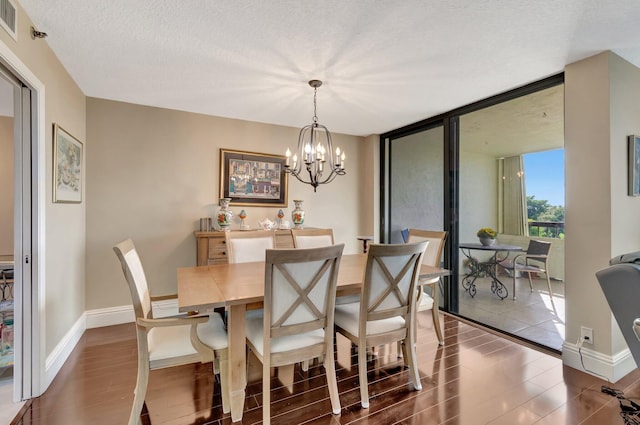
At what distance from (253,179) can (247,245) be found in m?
1.37

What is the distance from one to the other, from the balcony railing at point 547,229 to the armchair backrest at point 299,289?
2463mm

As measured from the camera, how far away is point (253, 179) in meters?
3.91

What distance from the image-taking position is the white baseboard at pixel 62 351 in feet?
6.87

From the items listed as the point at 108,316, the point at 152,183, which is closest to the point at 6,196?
the point at 152,183

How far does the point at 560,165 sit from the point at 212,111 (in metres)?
3.76

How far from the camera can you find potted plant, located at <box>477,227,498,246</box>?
3.38 metres

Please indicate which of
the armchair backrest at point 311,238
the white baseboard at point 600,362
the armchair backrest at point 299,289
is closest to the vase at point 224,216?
the armchair backrest at point 311,238

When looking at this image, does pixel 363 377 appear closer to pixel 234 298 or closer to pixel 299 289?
pixel 299 289

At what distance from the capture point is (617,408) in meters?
1.83

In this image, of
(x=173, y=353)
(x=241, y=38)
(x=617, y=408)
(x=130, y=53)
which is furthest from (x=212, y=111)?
(x=617, y=408)

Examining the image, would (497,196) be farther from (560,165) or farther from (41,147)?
(41,147)

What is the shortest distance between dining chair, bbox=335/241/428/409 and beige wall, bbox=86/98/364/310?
236 centimetres

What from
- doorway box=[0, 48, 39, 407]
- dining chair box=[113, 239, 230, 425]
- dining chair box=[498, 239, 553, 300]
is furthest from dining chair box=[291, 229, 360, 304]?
dining chair box=[498, 239, 553, 300]

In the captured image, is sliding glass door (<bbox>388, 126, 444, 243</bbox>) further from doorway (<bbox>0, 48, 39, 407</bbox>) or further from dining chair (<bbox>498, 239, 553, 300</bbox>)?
doorway (<bbox>0, 48, 39, 407</bbox>)
